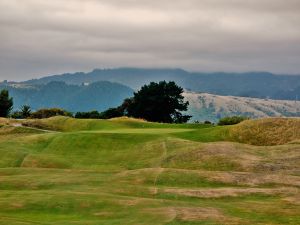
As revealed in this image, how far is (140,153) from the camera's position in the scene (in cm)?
6919

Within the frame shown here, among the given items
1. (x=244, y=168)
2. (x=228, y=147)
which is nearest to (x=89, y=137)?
(x=228, y=147)

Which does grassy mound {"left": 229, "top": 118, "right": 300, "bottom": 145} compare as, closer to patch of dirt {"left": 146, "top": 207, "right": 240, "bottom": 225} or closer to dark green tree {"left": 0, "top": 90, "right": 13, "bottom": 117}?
patch of dirt {"left": 146, "top": 207, "right": 240, "bottom": 225}

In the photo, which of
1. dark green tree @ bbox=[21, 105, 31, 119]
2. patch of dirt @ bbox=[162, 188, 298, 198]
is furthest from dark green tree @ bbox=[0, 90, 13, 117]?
patch of dirt @ bbox=[162, 188, 298, 198]

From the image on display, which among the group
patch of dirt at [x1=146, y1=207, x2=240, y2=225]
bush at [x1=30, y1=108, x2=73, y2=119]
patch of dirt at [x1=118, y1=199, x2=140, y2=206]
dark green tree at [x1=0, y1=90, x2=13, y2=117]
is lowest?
patch of dirt at [x1=146, y1=207, x2=240, y2=225]

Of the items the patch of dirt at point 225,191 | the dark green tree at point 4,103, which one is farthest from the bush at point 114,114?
the patch of dirt at point 225,191

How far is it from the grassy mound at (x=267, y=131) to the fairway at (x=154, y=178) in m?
0.14

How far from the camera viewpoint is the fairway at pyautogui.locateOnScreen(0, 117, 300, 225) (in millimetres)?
39125

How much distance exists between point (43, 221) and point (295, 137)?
49.1m

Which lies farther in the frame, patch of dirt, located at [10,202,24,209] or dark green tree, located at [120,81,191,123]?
dark green tree, located at [120,81,191,123]

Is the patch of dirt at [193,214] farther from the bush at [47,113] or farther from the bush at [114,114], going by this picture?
the bush at [114,114]

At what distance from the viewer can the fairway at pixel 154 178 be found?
39.1m

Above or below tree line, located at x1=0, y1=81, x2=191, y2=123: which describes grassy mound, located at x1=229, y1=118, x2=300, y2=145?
below

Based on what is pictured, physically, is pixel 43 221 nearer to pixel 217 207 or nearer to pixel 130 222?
pixel 130 222

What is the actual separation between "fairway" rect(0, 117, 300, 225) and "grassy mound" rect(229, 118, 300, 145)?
0.14 meters
